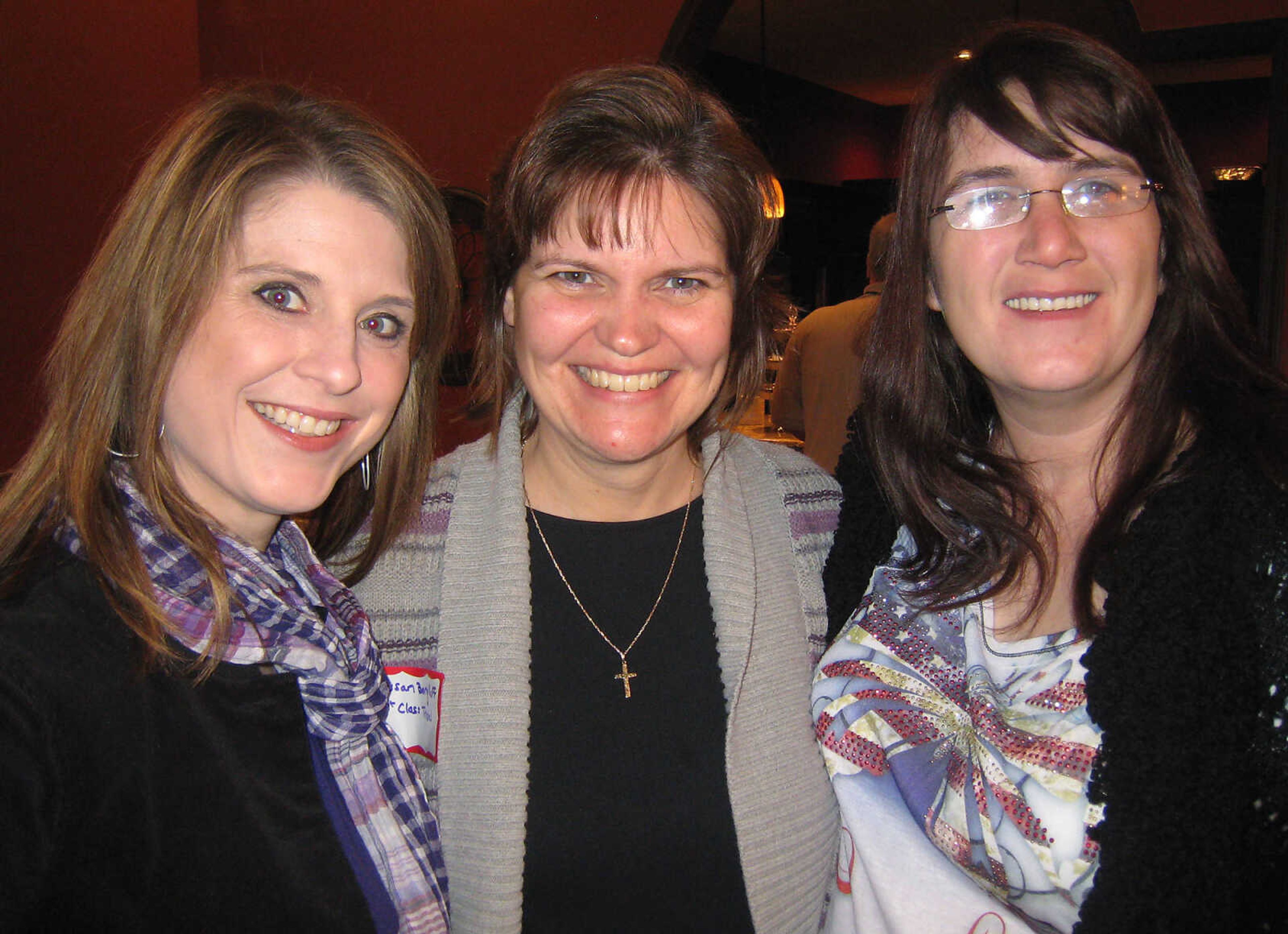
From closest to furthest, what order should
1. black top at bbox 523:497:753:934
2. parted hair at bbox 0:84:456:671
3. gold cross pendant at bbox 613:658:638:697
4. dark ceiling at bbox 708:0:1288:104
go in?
parted hair at bbox 0:84:456:671 → black top at bbox 523:497:753:934 → gold cross pendant at bbox 613:658:638:697 → dark ceiling at bbox 708:0:1288:104

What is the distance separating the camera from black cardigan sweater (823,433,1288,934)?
45.1 inches

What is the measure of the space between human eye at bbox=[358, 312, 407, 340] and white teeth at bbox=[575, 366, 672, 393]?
1.08ft

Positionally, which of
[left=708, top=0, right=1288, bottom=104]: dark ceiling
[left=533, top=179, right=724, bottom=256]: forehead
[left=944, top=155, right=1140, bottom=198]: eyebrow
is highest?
[left=708, top=0, right=1288, bottom=104]: dark ceiling

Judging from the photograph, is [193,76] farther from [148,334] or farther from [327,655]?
[327,655]

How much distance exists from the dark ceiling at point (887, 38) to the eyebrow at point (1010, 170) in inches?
140

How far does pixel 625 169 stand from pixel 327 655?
3.08 ft

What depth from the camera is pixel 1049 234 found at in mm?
1354

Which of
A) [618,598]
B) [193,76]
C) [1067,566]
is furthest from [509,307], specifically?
[193,76]

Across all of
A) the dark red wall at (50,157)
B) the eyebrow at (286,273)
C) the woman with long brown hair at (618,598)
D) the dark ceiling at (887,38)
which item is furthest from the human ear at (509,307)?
the dark ceiling at (887,38)

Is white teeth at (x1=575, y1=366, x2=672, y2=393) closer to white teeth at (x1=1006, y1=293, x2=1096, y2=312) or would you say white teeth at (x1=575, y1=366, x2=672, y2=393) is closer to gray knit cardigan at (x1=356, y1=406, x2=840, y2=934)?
gray knit cardigan at (x1=356, y1=406, x2=840, y2=934)

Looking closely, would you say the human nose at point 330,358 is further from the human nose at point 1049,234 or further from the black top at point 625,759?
the human nose at point 1049,234

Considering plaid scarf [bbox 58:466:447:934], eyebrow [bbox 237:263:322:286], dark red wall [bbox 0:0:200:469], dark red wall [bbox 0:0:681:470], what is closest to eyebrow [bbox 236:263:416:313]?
eyebrow [bbox 237:263:322:286]

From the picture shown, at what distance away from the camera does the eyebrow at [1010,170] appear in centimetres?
138

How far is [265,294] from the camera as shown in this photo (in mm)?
A: 1214
